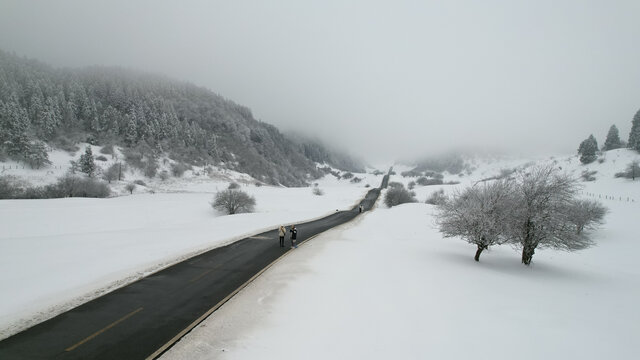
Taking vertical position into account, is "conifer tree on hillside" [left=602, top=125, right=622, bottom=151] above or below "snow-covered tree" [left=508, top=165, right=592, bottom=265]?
above

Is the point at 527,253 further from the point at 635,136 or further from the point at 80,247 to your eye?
the point at 635,136

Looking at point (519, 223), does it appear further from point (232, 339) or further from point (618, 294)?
point (232, 339)

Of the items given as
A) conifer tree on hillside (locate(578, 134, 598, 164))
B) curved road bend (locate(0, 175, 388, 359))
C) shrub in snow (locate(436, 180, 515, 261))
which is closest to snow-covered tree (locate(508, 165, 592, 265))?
shrub in snow (locate(436, 180, 515, 261))

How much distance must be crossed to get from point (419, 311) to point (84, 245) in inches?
825

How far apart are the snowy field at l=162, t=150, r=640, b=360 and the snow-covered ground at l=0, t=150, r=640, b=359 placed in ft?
0.18

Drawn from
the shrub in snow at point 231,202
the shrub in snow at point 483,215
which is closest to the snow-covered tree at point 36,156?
the shrub in snow at point 231,202

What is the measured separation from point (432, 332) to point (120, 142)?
377 feet

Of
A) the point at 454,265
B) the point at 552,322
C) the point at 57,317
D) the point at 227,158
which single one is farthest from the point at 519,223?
the point at 227,158

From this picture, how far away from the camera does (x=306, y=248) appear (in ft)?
70.3

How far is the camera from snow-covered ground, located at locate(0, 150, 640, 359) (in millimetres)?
8258

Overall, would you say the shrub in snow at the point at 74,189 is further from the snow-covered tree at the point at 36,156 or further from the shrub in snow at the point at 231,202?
the snow-covered tree at the point at 36,156

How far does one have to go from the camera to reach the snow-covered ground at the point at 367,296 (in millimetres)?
8258

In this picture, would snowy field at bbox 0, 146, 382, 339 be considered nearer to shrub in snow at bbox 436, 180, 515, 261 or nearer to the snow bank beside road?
the snow bank beside road

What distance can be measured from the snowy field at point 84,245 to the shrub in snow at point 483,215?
17775 millimetres
